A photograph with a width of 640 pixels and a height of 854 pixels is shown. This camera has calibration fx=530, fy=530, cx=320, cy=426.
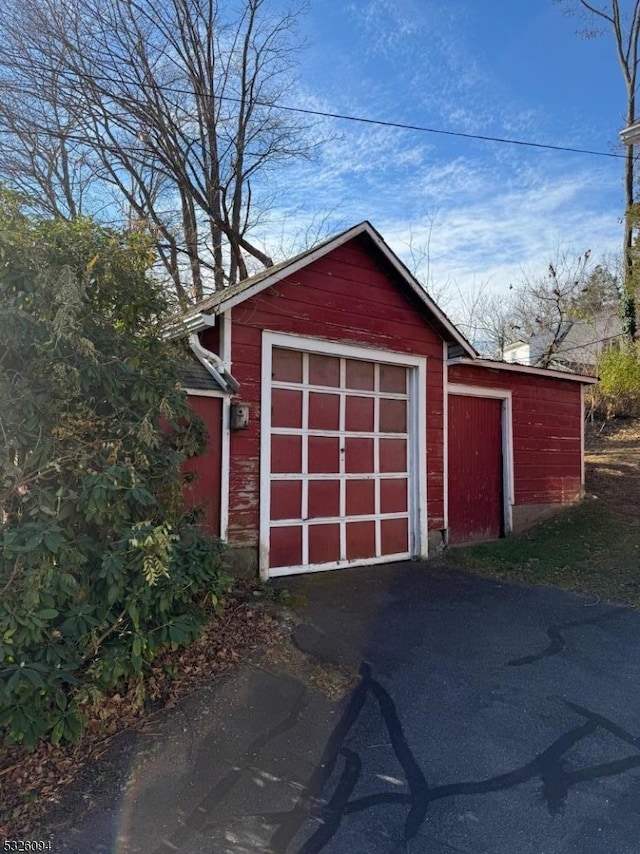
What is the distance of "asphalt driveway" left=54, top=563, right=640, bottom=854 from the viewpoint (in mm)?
2375

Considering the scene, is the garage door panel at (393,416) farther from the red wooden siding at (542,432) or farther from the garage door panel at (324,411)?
the red wooden siding at (542,432)

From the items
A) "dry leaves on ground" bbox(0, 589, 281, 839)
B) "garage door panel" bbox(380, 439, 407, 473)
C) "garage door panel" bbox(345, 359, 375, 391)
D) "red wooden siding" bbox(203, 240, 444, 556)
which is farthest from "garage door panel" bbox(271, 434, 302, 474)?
"dry leaves on ground" bbox(0, 589, 281, 839)

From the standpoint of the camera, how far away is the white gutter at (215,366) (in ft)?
17.7

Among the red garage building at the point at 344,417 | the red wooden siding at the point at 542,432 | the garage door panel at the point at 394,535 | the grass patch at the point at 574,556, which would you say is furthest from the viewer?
the red wooden siding at the point at 542,432

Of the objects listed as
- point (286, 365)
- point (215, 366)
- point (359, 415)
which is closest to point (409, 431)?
point (359, 415)

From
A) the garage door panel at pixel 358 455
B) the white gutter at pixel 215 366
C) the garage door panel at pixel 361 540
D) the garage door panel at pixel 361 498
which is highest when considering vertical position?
the white gutter at pixel 215 366

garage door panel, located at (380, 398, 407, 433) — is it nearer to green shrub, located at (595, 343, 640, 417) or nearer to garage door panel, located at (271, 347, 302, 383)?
garage door panel, located at (271, 347, 302, 383)

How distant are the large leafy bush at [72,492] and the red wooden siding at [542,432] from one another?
19.7ft

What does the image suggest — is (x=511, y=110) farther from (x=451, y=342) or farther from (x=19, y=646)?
(x=19, y=646)

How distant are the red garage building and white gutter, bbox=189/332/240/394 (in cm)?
1

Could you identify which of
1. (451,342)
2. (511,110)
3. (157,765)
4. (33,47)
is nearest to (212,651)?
(157,765)

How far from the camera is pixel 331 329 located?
6453mm

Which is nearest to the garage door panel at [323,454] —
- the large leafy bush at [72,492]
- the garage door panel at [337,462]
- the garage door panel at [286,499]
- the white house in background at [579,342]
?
the garage door panel at [337,462]

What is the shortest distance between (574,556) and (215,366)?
548 cm
